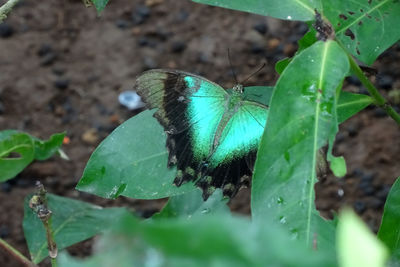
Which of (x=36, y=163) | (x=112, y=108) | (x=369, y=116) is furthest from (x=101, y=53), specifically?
(x=369, y=116)

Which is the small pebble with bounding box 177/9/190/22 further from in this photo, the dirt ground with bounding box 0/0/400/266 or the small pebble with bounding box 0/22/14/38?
the small pebble with bounding box 0/22/14/38

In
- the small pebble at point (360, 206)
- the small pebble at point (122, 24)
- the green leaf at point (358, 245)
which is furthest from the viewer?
the small pebble at point (122, 24)

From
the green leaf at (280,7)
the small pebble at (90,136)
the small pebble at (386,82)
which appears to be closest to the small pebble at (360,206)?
the small pebble at (386,82)

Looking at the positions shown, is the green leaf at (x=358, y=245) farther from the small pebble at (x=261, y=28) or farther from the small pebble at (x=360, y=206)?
the small pebble at (x=261, y=28)

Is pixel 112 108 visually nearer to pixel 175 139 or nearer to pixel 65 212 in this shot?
pixel 65 212

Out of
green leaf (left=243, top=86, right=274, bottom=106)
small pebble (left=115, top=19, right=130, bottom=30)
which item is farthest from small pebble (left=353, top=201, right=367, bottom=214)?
small pebble (left=115, top=19, right=130, bottom=30)

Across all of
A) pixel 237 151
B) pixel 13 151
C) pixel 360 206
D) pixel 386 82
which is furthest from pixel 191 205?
pixel 386 82

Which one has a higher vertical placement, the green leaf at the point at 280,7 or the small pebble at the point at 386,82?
the green leaf at the point at 280,7
